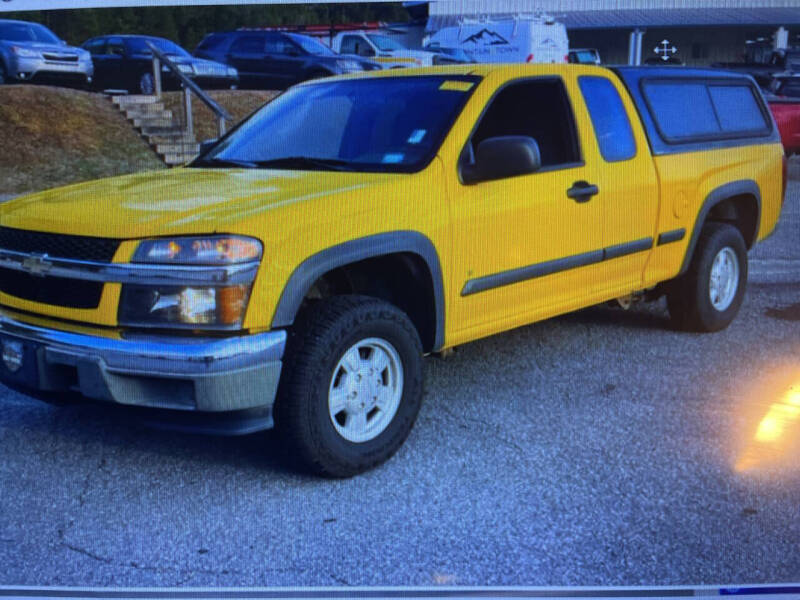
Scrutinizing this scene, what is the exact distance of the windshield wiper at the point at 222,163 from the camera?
459 centimetres

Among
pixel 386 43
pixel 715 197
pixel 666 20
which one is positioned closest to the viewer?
pixel 715 197

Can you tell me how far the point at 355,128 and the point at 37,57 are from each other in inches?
400

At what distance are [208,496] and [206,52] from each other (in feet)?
40.4

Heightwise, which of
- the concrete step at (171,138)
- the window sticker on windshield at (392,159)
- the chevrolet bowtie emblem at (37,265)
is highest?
the window sticker on windshield at (392,159)

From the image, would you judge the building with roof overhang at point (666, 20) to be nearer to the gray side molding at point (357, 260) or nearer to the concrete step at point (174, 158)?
the gray side molding at point (357, 260)

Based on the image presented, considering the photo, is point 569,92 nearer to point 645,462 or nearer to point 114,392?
point 645,462

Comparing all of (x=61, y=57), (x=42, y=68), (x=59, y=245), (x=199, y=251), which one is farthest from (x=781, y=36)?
(x=59, y=245)

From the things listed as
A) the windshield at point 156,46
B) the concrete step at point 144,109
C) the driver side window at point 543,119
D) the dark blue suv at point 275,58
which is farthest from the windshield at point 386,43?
the driver side window at point 543,119

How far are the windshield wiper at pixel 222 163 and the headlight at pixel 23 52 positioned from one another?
9.16 metres

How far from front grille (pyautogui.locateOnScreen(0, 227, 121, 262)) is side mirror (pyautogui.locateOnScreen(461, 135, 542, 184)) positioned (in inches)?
62.1

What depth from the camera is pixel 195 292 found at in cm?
340

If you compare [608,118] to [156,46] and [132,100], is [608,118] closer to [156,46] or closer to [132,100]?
[156,46]

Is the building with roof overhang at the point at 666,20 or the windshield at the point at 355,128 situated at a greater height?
the building with roof overhang at the point at 666,20

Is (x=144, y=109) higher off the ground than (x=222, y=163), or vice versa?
(x=222, y=163)
